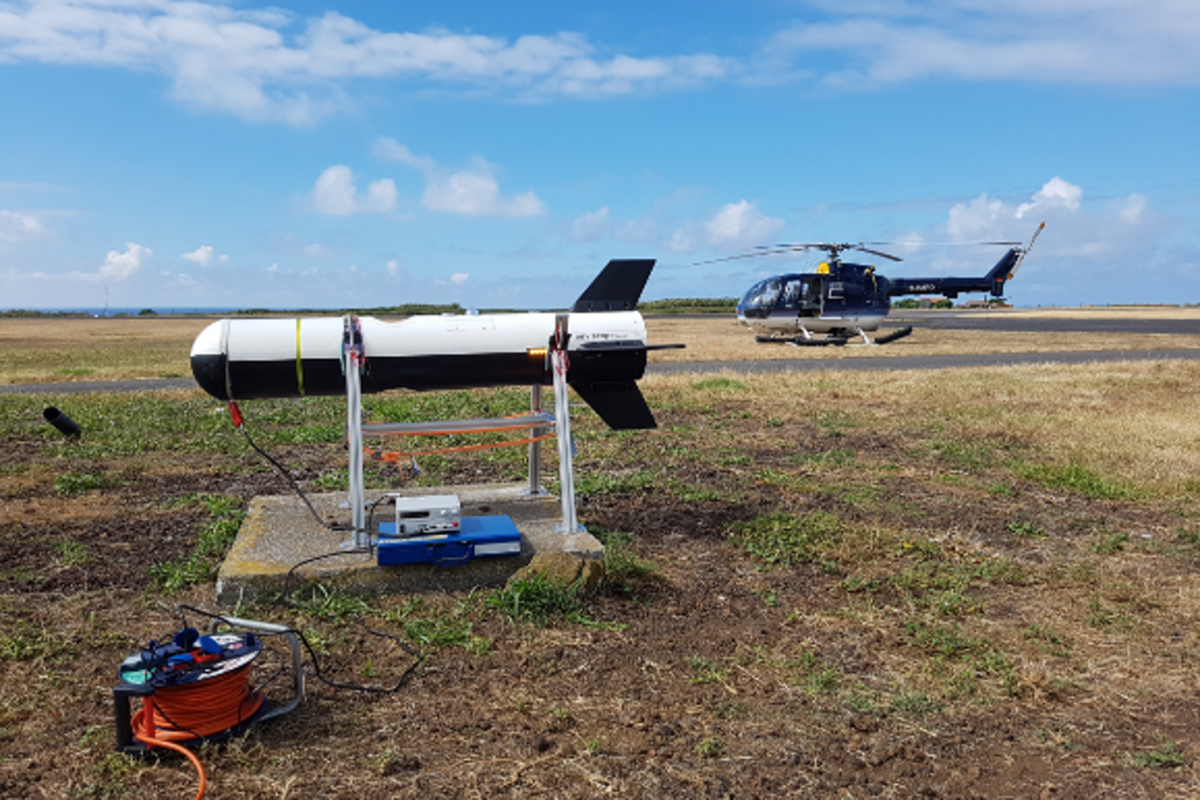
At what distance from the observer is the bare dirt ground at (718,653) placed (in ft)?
12.9

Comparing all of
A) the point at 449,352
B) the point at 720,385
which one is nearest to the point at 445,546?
the point at 449,352

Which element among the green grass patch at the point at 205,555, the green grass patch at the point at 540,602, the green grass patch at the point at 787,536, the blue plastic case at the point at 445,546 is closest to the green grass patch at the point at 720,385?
the green grass patch at the point at 787,536

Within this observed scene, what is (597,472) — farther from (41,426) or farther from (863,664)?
(41,426)

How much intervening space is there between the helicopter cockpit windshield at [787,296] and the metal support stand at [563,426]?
21.6m

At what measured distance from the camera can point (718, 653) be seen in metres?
5.27

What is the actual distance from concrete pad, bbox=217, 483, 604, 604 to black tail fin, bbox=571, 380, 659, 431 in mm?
1200

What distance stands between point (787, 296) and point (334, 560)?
23819mm

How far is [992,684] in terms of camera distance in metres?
4.84

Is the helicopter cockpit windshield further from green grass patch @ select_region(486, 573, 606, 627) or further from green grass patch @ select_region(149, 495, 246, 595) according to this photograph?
green grass patch @ select_region(486, 573, 606, 627)

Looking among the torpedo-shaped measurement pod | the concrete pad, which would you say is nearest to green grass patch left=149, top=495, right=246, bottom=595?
the concrete pad

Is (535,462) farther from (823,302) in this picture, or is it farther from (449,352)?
(823,302)

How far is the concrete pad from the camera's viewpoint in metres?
5.92

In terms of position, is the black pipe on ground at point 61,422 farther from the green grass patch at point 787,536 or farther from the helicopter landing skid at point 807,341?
the helicopter landing skid at point 807,341

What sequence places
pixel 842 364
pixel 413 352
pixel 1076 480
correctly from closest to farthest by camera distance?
1. pixel 413 352
2. pixel 1076 480
3. pixel 842 364
